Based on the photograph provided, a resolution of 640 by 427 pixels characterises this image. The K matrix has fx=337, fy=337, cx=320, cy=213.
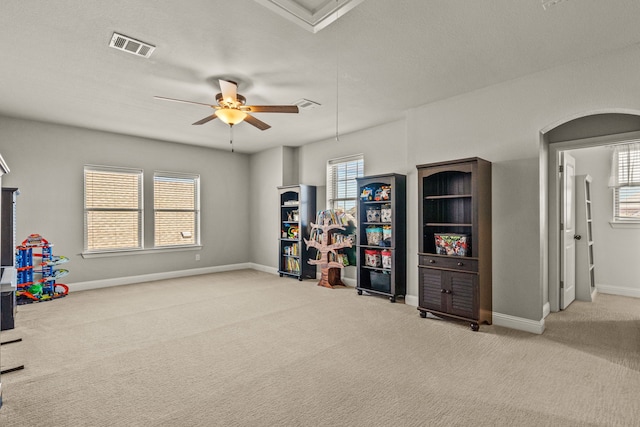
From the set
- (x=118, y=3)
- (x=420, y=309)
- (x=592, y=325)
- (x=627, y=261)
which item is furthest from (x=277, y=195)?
(x=627, y=261)

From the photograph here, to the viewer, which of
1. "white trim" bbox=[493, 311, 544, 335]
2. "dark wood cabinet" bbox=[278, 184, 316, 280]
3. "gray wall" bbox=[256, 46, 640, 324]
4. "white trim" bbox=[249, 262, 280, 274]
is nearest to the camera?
"gray wall" bbox=[256, 46, 640, 324]

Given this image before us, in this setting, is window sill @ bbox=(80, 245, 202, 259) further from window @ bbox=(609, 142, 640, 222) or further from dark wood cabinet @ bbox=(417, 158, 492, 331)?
window @ bbox=(609, 142, 640, 222)

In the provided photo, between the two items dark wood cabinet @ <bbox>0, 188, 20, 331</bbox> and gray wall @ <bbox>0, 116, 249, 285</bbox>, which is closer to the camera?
dark wood cabinet @ <bbox>0, 188, 20, 331</bbox>

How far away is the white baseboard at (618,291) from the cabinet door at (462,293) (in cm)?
313

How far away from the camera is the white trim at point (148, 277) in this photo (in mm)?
5594

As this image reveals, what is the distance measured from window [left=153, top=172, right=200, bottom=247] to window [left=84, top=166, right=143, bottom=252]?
33cm

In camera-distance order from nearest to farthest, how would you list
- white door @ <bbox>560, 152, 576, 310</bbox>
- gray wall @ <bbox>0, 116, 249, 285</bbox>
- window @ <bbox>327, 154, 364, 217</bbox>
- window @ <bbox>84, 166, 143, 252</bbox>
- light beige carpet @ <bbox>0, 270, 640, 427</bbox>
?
1. light beige carpet @ <bbox>0, 270, 640, 427</bbox>
2. white door @ <bbox>560, 152, 576, 310</bbox>
3. gray wall @ <bbox>0, 116, 249, 285</bbox>
4. window @ <bbox>84, 166, 143, 252</bbox>
5. window @ <bbox>327, 154, 364, 217</bbox>

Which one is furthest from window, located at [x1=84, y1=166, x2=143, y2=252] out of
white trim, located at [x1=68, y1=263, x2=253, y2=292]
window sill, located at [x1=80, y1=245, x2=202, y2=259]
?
white trim, located at [x1=68, y1=263, x2=253, y2=292]

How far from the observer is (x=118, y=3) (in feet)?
7.77

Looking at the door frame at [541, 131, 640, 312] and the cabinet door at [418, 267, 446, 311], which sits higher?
the door frame at [541, 131, 640, 312]

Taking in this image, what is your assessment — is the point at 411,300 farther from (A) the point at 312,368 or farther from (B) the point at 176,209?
(B) the point at 176,209

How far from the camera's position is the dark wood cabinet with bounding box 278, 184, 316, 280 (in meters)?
6.46

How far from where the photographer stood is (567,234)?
14.7 ft

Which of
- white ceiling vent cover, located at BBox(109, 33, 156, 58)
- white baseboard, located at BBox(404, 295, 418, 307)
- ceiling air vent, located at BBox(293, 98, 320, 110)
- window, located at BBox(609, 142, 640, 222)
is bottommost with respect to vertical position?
white baseboard, located at BBox(404, 295, 418, 307)
